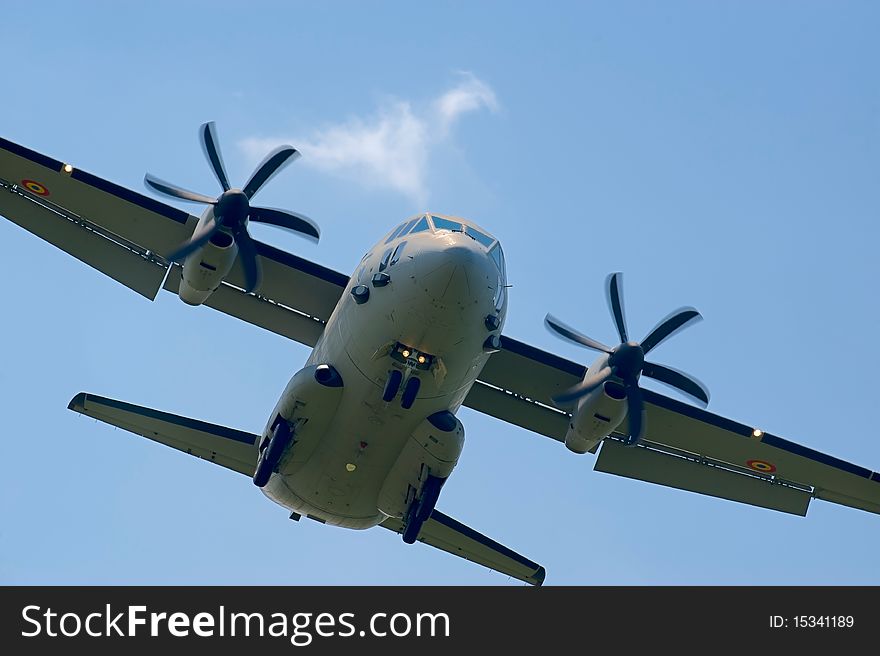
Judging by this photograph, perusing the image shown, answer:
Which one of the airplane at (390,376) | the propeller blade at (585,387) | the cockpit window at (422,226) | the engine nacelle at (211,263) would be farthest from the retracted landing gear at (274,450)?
the propeller blade at (585,387)

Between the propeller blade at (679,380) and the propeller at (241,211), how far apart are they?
7247 millimetres

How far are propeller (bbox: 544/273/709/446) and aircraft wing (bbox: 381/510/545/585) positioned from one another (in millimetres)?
3964

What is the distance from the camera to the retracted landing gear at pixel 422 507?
18.5 meters

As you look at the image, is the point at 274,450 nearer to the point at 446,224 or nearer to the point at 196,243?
the point at 196,243

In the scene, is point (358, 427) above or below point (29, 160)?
below

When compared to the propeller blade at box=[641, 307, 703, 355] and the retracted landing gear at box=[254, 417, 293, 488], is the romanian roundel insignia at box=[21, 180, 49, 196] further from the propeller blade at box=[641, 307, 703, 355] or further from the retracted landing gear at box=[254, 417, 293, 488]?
the propeller blade at box=[641, 307, 703, 355]

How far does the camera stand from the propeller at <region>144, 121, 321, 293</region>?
18.1 m

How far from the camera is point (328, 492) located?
19.5 metres

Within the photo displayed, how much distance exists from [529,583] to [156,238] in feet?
35.9

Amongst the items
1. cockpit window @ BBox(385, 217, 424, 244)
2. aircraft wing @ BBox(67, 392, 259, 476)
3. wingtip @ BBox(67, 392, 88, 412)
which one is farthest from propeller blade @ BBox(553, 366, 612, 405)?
wingtip @ BBox(67, 392, 88, 412)

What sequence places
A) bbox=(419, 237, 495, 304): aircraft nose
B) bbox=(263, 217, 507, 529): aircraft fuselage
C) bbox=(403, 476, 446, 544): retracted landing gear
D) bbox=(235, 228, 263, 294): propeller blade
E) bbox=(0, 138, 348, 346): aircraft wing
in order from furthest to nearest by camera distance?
bbox=(0, 138, 348, 346): aircraft wing → bbox=(235, 228, 263, 294): propeller blade → bbox=(403, 476, 446, 544): retracted landing gear → bbox=(263, 217, 507, 529): aircraft fuselage → bbox=(419, 237, 495, 304): aircraft nose

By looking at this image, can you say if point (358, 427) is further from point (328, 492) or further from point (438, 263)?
point (438, 263)

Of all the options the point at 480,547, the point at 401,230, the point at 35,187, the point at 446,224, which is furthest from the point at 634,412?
the point at 35,187

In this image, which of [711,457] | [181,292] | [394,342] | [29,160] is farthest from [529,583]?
[29,160]
